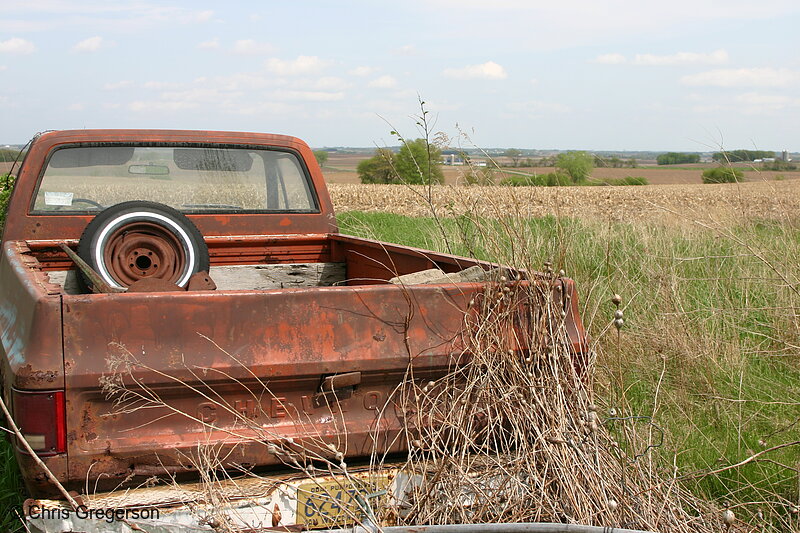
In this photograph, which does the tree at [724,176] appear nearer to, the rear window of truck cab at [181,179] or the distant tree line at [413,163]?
the distant tree line at [413,163]

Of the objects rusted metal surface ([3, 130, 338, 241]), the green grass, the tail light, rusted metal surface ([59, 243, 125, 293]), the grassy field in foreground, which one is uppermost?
rusted metal surface ([3, 130, 338, 241])

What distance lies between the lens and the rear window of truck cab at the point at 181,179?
4488mm

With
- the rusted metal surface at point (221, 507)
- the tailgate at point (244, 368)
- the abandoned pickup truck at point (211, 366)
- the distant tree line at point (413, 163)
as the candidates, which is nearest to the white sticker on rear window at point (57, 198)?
the abandoned pickup truck at point (211, 366)

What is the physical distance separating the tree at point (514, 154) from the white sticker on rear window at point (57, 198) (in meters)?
2.59

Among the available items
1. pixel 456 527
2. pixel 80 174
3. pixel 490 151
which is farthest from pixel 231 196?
pixel 456 527

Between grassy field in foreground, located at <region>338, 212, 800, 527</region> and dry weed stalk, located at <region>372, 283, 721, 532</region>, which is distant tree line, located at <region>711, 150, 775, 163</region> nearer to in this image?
grassy field in foreground, located at <region>338, 212, 800, 527</region>

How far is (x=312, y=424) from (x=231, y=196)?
2634mm

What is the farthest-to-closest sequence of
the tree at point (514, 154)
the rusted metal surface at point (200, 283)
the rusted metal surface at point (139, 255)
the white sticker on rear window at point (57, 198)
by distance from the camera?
the tree at point (514, 154), the white sticker on rear window at point (57, 198), the rusted metal surface at point (139, 255), the rusted metal surface at point (200, 283)

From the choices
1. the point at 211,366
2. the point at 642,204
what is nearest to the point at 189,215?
the point at 211,366

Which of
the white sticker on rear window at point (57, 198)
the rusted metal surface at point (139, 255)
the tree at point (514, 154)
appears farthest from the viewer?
the tree at point (514, 154)

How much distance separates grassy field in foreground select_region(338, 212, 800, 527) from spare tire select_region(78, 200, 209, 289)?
1.37 m

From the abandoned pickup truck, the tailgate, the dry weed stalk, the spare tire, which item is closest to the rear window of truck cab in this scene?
the spare tire

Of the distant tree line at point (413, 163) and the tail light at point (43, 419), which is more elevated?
the distant tree line at point (413, 163)

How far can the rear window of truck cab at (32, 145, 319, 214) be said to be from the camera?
14.7 ft
